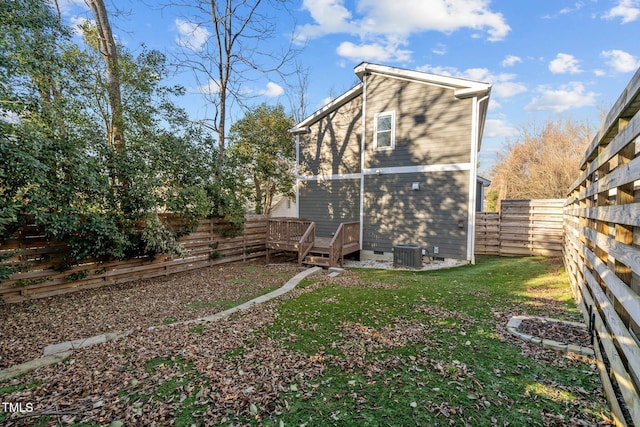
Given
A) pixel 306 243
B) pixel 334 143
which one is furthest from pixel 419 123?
pixel 306 243

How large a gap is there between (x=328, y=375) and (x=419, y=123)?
346 inches

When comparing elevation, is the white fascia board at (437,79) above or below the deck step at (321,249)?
above

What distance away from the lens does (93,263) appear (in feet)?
21.8

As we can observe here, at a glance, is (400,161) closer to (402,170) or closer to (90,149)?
(402,170)

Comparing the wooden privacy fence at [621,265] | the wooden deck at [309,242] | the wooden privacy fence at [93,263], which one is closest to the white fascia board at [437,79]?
the wooden deck at [309,242]

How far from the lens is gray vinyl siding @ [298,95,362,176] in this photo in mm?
11227

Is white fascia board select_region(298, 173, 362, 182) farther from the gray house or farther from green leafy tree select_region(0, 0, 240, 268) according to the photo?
green leafy tree select_region(0, 0, 240, 268)

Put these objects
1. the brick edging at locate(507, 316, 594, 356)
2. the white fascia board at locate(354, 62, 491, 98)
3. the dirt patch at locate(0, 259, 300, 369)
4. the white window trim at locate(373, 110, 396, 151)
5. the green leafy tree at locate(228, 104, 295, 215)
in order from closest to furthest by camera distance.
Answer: the brick edging at locate(507, 316, 594, 356) < the dirt patch at locate(0, 259, 300, 369) < the white fascia board at locate(354, 62, 491, 98) < the white window trim at locate(373, 110, 396, 151) < the green leafy tree at locate(228, 104, 295, 215)

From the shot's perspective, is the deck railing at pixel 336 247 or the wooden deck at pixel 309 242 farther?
the wooden deck at pixel 309 242

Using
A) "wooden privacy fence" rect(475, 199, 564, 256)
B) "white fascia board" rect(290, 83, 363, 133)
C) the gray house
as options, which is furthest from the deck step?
"wooden privacy fence" rect(475, 199, 564, 256)

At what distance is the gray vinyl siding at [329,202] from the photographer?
11180mm

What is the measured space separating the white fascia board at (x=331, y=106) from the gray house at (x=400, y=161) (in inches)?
1.5

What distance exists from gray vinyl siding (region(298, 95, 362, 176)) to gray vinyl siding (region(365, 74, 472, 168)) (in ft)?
2.41

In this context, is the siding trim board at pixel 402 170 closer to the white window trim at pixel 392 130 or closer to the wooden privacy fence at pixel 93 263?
the white window trim at pixel 392 130
